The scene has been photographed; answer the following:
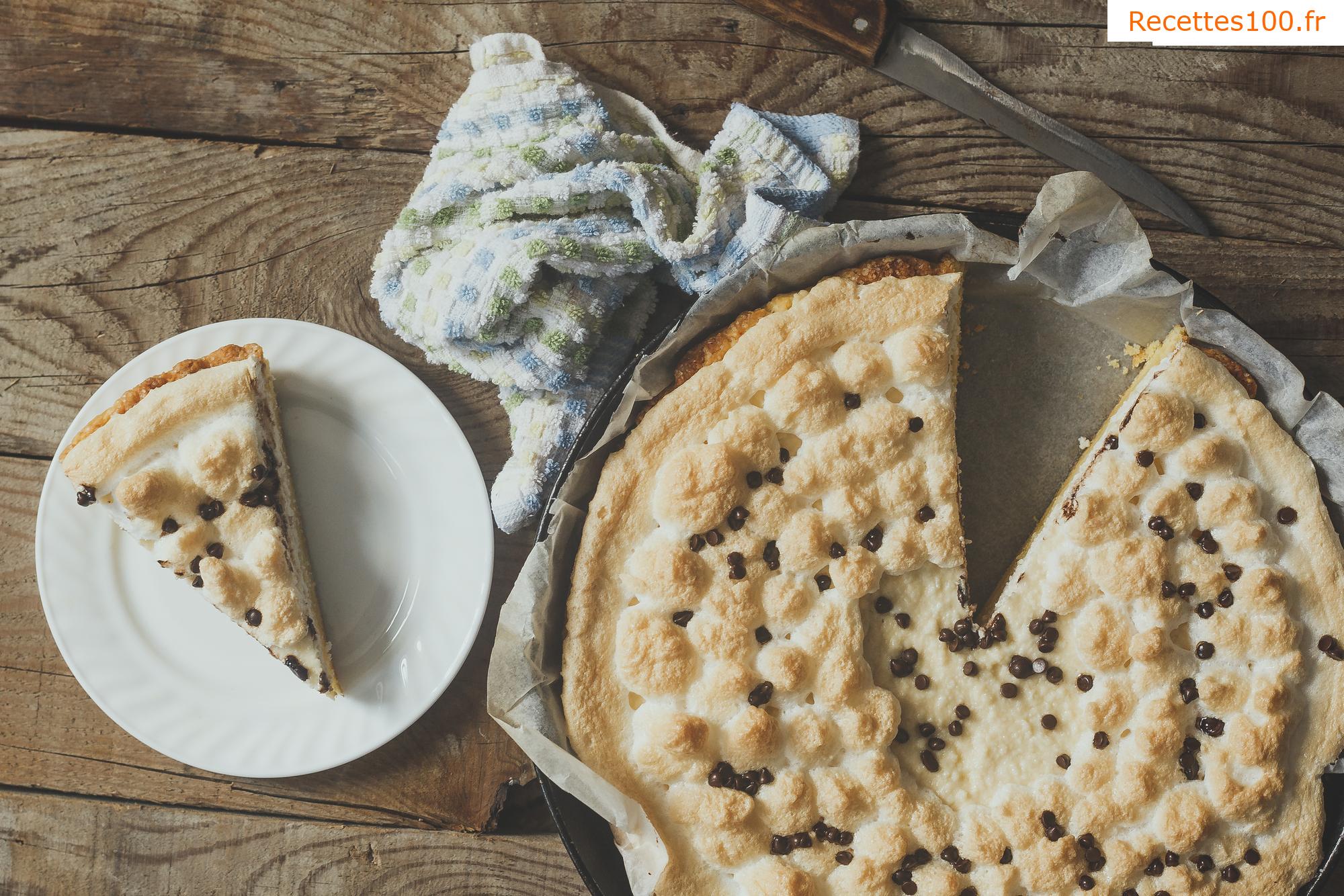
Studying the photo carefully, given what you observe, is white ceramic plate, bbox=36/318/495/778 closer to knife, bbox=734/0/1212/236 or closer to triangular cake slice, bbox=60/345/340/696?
triangular cake slice, bbox=60/345/340/696

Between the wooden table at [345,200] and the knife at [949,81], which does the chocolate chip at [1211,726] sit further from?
the knife at [949,81]

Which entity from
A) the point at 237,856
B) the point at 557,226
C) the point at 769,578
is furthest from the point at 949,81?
the point at 237,856

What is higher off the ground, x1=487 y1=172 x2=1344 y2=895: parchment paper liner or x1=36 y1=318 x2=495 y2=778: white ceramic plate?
x1=487 y1=172 x2=1344 y2=895: parchment paper liner

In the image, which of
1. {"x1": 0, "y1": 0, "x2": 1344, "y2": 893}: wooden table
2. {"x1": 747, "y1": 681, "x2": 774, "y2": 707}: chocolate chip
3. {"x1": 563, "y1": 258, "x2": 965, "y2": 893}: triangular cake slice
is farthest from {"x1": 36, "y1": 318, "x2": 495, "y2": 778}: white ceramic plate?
{"x1": 747, "y1": 681, "x2": 774, "y2": 707}: chocolate chip

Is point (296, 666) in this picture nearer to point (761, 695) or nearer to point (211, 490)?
point (211, 490)

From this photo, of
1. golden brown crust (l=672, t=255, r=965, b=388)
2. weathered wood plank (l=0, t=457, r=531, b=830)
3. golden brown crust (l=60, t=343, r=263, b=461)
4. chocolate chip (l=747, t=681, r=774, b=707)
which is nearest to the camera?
chocolate chip (l=747, t=681, r=774, b=707)

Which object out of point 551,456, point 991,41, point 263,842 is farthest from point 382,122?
point 263,842

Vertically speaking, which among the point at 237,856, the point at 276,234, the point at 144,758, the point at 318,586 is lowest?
the point at 237,856
